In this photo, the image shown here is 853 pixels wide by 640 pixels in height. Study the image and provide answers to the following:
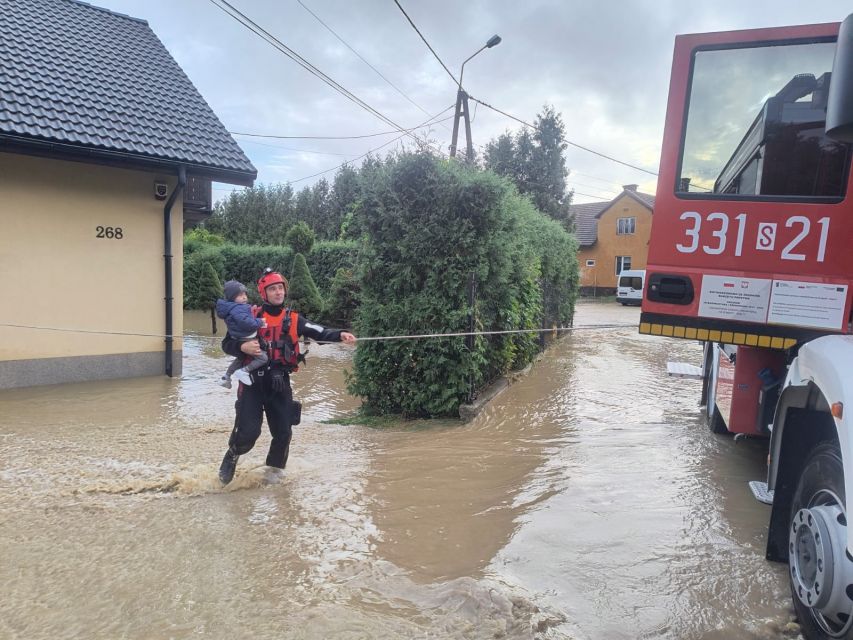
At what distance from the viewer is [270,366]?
4.79m

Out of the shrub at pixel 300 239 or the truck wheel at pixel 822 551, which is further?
the shrub at pixel 300 239

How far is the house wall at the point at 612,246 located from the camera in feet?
151

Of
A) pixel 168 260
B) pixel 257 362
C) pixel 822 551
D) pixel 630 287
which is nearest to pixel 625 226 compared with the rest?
pixel 630 287

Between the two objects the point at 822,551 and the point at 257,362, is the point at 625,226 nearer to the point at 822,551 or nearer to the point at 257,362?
the point at 257,362

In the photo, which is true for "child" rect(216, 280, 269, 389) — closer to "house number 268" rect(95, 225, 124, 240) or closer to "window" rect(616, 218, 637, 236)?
"house number 268" rect(95, 225, 124, 240)

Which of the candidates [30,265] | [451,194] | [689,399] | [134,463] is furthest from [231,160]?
[689,399]

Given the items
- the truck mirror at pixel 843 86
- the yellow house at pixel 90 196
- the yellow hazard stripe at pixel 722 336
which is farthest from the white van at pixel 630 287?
the truck mirror at pixel 843 86

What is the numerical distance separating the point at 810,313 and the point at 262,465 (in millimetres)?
4333

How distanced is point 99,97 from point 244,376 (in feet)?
24.0

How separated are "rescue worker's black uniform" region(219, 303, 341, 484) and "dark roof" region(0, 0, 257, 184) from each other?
18.0ft

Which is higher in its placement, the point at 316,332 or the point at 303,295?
the point at 316,332

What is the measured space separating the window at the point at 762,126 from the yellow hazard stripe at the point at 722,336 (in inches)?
35.9

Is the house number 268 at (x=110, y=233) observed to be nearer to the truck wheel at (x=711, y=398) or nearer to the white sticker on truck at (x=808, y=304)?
the truck wheel at (x=711, y=398)

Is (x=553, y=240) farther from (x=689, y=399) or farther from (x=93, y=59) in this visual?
(x=93, y=59)
